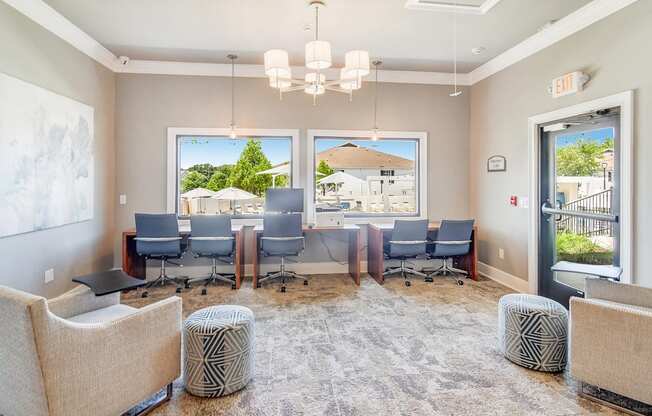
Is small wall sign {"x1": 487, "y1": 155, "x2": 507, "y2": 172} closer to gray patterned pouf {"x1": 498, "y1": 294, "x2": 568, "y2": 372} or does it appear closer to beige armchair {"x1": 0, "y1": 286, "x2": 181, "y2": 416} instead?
gray patterned pouf {"x1": 498, "y1": 294, "x2": 568, "y2": 372}

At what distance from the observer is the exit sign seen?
3.35 m

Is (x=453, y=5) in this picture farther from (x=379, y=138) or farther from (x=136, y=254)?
(x=136, y=254)

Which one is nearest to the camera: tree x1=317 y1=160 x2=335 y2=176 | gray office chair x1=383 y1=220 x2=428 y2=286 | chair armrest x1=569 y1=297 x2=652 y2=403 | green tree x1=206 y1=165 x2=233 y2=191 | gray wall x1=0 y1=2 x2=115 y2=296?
chair armrest x1=569 y1=297 x2=652 y2=403

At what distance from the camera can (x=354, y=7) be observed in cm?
332

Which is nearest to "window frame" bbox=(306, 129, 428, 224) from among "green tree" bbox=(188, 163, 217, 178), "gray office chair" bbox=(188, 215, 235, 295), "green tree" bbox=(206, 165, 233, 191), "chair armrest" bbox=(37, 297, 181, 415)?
"green tree" bbox=(206, 165, 233, 191)

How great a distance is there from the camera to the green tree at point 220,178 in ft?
16.8

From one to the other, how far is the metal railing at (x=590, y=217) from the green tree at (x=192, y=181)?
4.56 meters

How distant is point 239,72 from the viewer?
4.91m

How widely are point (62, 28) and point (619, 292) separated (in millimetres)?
5277

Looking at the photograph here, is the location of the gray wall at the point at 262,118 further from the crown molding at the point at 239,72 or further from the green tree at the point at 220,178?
the green tree at the point at 220,178

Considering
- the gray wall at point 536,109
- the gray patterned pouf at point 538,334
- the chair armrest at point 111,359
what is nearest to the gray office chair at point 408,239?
the gray wall at point 536,109

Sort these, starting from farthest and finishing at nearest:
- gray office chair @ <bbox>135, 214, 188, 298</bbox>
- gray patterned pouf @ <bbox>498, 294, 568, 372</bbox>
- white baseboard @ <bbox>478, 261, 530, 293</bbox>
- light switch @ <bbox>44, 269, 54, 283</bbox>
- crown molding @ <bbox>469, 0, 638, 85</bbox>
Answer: white baseboard @ <bbox>478, 261, 530, 293</bbox> → gray office chair @ <bbox>135, 214, 188, 298</bbox> → light switch @ <bbox>44, 269, 54, 283</bbox> → crown molding @ <bbox>469, 0, 638, 85</bbox> → gray patterned pouf @ <bbox>498, 294, 568, 372</bbox>

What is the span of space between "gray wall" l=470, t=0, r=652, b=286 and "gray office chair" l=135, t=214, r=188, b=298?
416cm

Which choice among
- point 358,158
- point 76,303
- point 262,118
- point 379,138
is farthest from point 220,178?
point 76,303
